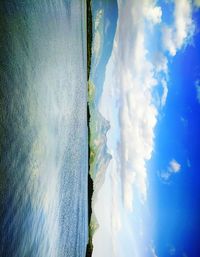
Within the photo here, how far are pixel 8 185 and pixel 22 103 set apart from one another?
0.67 m

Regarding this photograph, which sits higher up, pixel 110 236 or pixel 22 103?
pixel 110 236

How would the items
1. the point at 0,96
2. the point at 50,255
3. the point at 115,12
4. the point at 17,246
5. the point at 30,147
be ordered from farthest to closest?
the point at 115,12 → the point at 50,255 → the point at 30,147 → the point at 17,246 → the point at 0,96

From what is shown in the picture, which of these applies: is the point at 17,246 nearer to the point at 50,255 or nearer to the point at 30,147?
the point at 30,147

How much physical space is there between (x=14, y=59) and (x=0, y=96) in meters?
0.50

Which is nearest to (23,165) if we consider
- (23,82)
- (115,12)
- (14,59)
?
(23,82)

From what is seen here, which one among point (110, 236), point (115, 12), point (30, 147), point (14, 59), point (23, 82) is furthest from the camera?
point (110, 236)

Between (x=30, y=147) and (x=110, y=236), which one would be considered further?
(x=110, y=236)

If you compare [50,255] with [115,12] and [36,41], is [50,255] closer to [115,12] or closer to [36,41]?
[36,41]

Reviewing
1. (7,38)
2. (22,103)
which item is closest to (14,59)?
(7,38)

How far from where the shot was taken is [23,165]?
2.01 m

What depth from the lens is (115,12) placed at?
67.1 m

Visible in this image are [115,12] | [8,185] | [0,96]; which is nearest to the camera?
[0,96]

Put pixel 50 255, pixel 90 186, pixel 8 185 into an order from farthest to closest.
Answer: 1. pixel 90 186
2. pixel 50 255
3. pixel 8 185

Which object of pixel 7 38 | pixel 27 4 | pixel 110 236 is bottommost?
pixel 7 38
